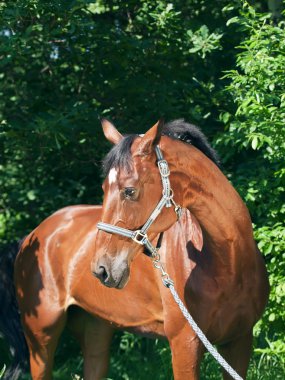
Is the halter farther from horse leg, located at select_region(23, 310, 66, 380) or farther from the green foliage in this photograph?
horse leg, located at select_region(23, 310, 66, 380)

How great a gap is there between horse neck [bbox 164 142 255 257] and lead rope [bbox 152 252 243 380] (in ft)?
1.05

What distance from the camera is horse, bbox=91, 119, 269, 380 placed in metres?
4.04

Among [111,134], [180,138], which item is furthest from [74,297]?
[180,138]

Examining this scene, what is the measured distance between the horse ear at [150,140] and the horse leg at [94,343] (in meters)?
2.23

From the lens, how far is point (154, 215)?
4070 mm

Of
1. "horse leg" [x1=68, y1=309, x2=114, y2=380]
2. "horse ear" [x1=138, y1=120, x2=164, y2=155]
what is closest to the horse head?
"horse ear" [x1=138, y1=120, x2=164, y2=155]

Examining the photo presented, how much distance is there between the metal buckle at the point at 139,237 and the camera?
4.00m

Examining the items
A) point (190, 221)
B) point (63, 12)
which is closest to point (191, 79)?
point (63, 12)

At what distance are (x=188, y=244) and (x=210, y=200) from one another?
0.41 metres

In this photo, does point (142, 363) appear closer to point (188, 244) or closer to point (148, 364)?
point (148, 364)

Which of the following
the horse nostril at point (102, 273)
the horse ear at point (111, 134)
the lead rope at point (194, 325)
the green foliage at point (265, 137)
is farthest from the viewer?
the green foliage at point (265, 137)

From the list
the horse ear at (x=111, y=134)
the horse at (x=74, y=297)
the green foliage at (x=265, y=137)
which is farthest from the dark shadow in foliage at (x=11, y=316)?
the horse ear at (x=111, y=134)

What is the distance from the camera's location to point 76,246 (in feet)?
18.2

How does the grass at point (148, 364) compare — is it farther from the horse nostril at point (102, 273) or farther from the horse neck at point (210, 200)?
the horse nostril at point (102, 273)
